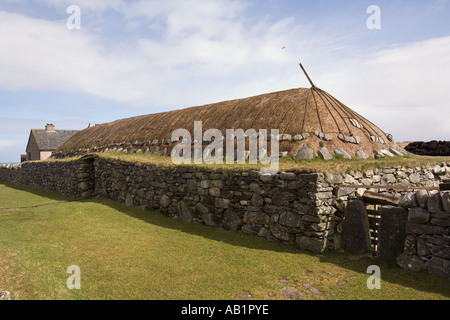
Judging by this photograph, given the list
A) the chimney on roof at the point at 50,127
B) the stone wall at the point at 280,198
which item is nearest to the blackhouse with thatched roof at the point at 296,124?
the stone wall at the point at 280,198

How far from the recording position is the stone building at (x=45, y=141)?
40094 millimetres

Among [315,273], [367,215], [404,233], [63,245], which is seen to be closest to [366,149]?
[367,215]

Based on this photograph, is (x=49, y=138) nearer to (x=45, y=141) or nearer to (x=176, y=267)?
(x=45, y=141)

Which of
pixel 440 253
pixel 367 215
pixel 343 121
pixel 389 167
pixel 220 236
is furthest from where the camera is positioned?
pixel 343 121

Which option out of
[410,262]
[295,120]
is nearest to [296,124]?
[295,120]

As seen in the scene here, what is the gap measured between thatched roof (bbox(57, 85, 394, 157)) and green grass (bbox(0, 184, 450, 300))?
440 cm

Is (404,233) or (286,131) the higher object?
(286,131)

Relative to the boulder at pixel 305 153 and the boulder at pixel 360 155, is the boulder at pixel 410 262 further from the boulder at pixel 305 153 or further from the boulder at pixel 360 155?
the boulder at pixel 360 155

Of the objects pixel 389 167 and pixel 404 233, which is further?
pixel 389 167

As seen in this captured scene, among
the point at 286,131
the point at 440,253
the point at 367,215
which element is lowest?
the point at 440,253

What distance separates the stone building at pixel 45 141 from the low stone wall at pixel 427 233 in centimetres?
4397

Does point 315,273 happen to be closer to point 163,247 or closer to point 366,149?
point 163,247
